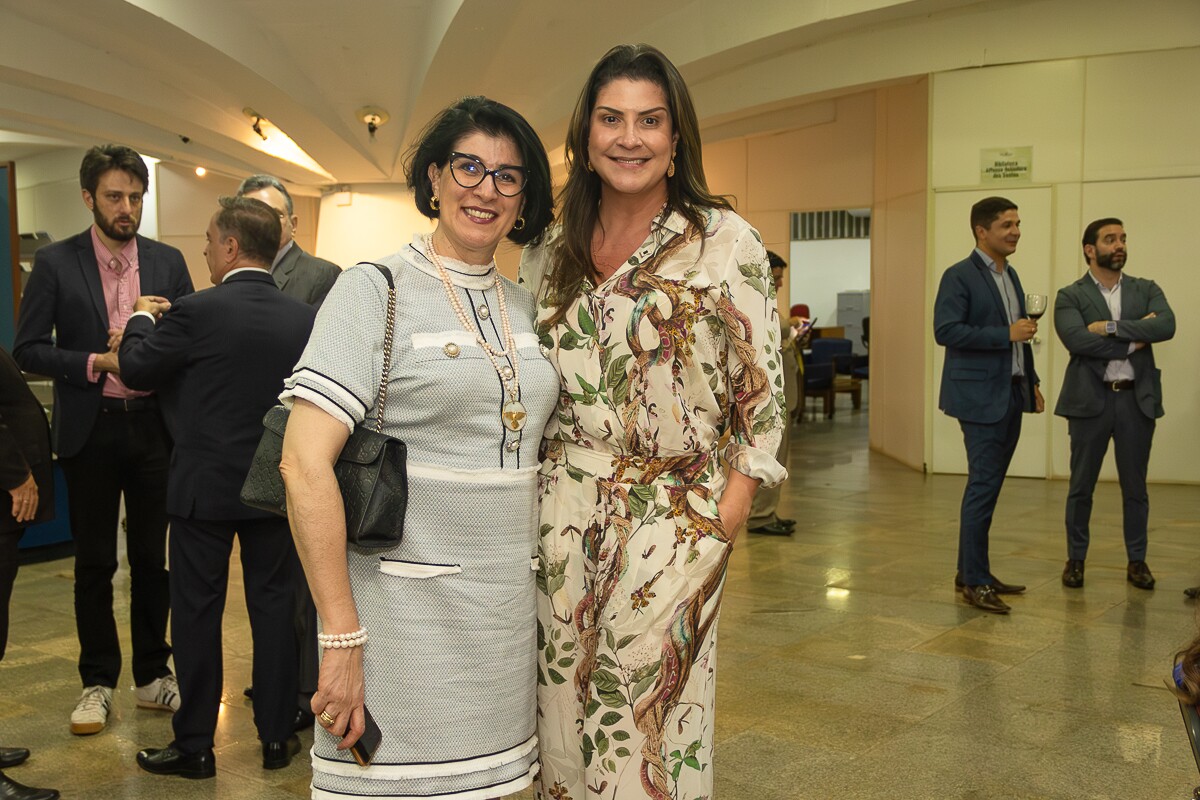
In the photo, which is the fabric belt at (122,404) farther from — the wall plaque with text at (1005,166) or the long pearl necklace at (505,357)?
the wall plaque with text at (1005,166)

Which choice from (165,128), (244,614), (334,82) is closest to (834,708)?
(244,614)

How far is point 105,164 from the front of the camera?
401cm

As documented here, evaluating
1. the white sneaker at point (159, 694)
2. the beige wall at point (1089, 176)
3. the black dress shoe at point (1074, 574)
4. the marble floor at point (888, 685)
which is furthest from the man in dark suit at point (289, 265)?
the beige wall at point (1089, 176)

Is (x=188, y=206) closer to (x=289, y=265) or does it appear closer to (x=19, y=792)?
(x=289, y=265)

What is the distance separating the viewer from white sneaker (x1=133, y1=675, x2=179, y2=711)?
4.19 m

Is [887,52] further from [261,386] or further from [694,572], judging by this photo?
[694,572]

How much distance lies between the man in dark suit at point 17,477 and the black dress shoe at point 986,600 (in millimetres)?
4094

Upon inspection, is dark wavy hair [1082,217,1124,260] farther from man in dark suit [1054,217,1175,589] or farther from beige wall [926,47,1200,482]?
beige wall [926,47,1200,482]

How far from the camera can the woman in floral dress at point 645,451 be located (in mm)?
2180

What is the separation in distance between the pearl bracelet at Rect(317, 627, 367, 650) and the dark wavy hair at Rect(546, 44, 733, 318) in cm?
74

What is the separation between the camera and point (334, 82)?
40.7 ft

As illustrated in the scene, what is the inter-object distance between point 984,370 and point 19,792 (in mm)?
4381

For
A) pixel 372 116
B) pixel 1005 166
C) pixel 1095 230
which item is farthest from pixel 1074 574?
pixel 372 116

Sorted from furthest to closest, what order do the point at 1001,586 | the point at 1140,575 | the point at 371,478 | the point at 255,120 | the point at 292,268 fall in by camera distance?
the point at 255,120, the point at 1140,575, the point at 1001,586, the point at 292,268, the point at 371,478
